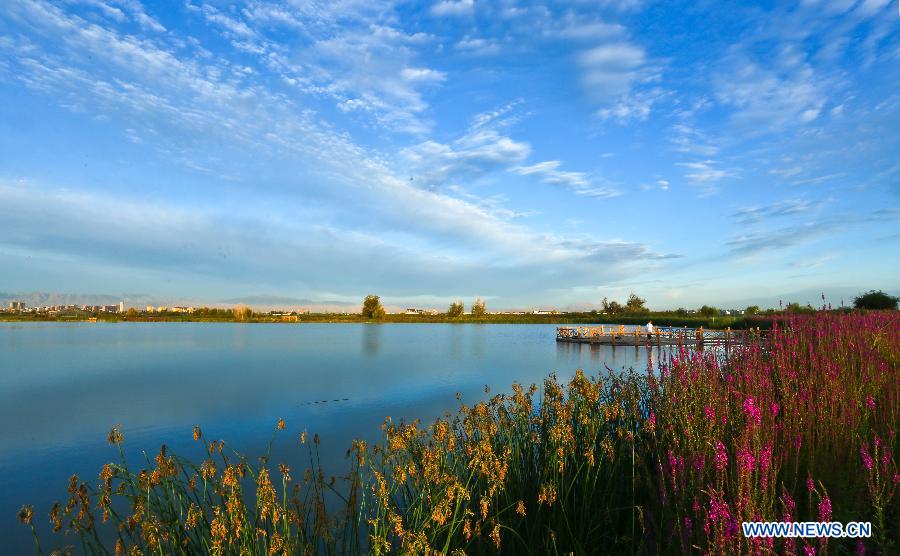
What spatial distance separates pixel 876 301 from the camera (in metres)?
30.4

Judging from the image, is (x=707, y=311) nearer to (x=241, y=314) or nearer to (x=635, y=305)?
(x=635, y=305)

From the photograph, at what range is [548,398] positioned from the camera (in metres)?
5.77

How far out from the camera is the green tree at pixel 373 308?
118 meters

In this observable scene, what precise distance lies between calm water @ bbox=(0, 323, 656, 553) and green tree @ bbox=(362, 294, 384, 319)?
87.4 metres

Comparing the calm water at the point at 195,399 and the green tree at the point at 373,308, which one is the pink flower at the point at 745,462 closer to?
the calm water at the point at 195,399

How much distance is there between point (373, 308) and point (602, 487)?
116 metres

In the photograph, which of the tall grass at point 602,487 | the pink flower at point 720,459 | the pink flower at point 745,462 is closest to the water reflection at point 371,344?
the tall grass at point 602,487

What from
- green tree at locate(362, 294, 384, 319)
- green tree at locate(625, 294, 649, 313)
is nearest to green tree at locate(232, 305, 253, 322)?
green tree at locate(362, 294, 384, 319)

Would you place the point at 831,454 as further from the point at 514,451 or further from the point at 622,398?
the point at 514,451

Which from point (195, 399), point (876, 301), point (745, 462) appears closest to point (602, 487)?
point (745, 462)

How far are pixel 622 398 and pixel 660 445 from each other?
1504 mm

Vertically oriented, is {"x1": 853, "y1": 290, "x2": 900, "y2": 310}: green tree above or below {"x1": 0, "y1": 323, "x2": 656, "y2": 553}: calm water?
above

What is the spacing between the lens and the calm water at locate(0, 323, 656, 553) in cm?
973

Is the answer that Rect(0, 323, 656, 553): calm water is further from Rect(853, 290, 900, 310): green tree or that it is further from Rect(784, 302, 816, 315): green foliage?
Rect(853, 290, 900, 310): green tree
